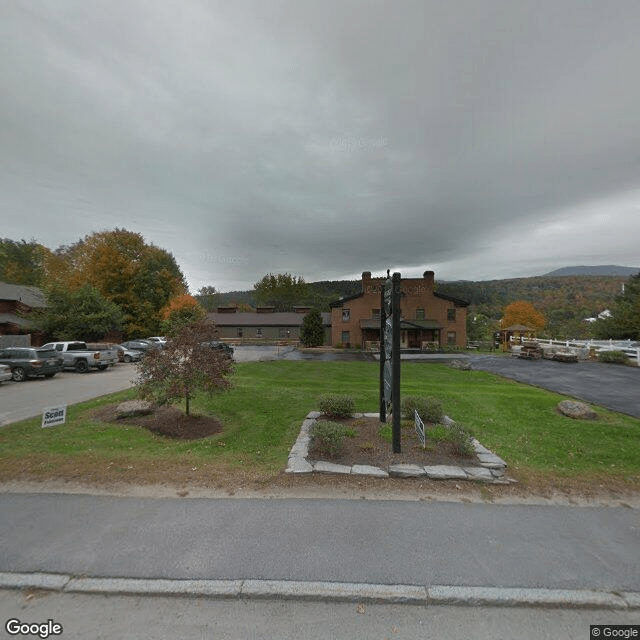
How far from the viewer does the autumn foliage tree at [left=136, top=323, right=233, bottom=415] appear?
7426 mm

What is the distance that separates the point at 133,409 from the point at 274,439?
14.0 ft

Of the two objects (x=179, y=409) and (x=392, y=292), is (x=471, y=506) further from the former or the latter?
(x=179, y=409)

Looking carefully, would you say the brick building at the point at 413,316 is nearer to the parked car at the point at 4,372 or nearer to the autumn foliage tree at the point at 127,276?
the autumn foliage tree at the point at 127,276

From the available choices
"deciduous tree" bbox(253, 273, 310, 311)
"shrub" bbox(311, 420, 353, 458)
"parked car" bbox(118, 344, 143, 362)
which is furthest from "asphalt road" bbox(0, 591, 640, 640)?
"deciduous tree" bbox(253, 273, 310, 311)

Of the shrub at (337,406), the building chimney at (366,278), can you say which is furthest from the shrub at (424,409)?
the building chimney at (366,278)

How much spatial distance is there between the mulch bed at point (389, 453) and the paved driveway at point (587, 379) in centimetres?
701

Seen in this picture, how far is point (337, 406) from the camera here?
7.73m

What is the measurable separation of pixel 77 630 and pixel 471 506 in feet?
14.2

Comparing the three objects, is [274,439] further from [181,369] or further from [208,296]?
[208,296]

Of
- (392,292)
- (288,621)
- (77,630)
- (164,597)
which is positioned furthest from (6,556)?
(392,292)

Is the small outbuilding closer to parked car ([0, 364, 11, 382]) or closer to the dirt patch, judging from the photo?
the dirt patch

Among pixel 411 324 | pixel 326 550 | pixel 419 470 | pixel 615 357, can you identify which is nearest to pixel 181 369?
pixel 326 550

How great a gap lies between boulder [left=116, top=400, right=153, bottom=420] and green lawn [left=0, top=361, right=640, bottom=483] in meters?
0.49

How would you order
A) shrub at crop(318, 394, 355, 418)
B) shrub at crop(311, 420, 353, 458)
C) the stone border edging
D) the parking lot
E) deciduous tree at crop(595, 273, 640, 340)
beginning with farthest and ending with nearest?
deciduous tree at crop(595, 273, 640, 340) → the parking lot → shrub at crop(318, 394, 355, 418) → shrub at crop(311, 420, 353, 458) → the stone border edging
